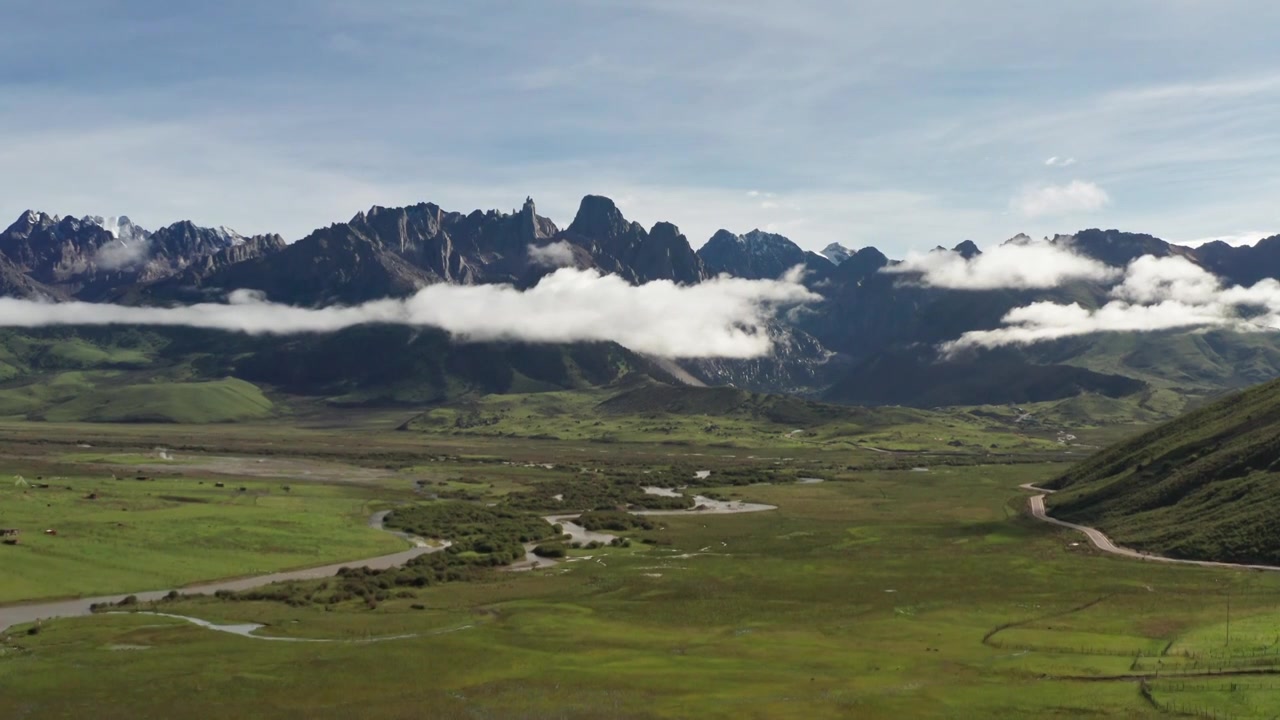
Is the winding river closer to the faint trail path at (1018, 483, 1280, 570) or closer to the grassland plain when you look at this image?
the grassland plain

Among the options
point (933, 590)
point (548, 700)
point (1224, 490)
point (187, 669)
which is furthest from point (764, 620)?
point (1224, 490)

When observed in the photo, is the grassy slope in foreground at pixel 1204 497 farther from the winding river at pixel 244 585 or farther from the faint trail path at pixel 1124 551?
the winding river at pixel 244 585

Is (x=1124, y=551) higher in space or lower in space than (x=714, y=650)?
lower

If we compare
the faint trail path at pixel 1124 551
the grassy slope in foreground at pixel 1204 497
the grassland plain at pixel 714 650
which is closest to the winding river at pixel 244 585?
the grassland plain at pixel 714 650

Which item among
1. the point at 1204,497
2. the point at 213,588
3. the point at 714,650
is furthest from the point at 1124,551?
the point at 213,588

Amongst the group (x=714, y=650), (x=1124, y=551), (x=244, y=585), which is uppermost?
(x=714, y=650)

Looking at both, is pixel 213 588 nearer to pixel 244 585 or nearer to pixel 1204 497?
pixel 244 585

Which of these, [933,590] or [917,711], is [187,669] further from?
[933,590]
